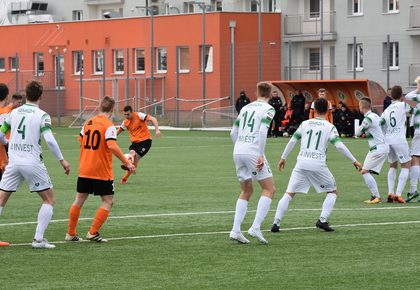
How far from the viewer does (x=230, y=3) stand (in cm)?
6950

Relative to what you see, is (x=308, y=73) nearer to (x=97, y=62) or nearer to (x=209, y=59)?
(x=209, y=59)

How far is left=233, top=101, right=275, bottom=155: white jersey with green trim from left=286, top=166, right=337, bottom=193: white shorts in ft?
4.40

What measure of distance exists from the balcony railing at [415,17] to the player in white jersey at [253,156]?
4412 centimetres

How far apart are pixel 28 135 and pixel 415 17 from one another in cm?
4595

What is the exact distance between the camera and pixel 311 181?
1523cm

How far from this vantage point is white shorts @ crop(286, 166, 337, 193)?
15125mm

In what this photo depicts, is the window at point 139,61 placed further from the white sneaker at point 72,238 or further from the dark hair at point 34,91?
the dark hair at point 34,91

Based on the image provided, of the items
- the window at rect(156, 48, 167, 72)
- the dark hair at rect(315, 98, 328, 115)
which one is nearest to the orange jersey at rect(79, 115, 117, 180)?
the dark hair at rect(315, 98, 328, 115)

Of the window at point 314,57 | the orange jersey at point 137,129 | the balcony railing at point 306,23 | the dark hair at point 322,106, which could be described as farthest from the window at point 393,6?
the dark hair at point 322,106

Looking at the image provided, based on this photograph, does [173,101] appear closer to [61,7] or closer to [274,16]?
[274,16]

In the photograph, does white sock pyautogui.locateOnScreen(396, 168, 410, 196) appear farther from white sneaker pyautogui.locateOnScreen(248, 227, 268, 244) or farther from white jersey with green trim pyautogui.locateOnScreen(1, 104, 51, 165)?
white jersey with green trim pyautogui.locateOnScreen(1, 104, 51, 165)

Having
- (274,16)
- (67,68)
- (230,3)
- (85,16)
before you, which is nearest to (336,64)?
(274,16)

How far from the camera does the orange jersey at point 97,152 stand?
14.0 m

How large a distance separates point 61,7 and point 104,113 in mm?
66571
